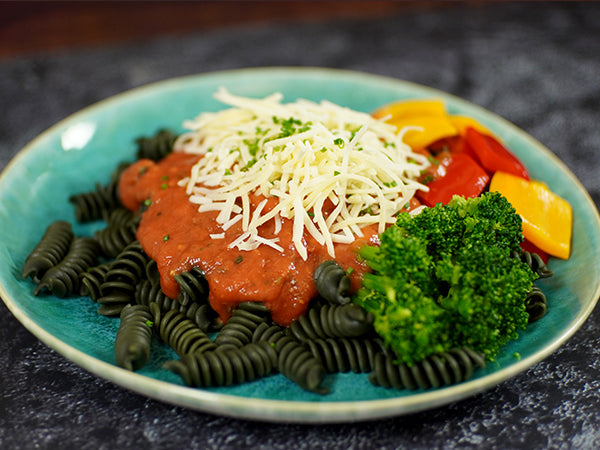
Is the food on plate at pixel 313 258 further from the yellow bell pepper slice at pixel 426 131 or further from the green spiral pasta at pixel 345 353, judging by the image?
the yellow bell pepper slice at pixel 426 131

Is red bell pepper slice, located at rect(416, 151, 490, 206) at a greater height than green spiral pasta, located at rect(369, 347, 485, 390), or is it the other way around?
red bell pepper slice, located at rect(416, 151, 490, 206)

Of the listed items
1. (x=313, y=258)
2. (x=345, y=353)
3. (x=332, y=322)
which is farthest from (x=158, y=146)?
(x=345, y=353)

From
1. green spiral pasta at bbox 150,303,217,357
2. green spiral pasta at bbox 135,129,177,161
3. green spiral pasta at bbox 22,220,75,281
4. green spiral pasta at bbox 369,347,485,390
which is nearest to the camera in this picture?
green spiral pasta at bbox 369,347,485,390

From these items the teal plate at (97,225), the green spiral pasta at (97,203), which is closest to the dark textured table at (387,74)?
the teal plate at (97,225)

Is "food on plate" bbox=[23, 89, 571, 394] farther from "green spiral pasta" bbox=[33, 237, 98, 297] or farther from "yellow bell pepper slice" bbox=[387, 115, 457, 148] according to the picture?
"yellow bell pepper slice" bbox=[387, 115, 457, 148]

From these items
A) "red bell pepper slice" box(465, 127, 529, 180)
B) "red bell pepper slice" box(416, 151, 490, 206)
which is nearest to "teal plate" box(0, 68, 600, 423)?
"red bell pepper slice" box(465, 127, 529, 180)

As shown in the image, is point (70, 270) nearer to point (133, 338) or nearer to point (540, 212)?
point (133, 338)
